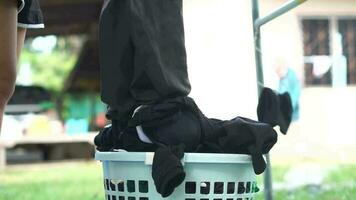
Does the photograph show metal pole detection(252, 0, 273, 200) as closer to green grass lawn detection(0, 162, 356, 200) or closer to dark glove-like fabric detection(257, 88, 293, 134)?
dark glove-like fabric detection(257, 88, 293, 134)

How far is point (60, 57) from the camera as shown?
73.9ft

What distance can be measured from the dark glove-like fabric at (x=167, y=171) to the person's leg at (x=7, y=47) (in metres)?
0.47

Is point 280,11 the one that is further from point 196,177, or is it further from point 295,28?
point 295,28

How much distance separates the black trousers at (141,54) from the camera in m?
1.29

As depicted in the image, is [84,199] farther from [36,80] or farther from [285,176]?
[36,80]

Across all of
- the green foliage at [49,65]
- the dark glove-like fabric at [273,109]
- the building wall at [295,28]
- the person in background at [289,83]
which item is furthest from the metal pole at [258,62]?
the green foliage at [49,65]

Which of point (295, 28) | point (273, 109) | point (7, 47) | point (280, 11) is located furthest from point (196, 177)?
point (295, 28)

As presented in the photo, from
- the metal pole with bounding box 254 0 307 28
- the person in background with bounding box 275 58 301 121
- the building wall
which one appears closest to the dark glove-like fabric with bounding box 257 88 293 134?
the metal pole with bounding box 254 0 307 28

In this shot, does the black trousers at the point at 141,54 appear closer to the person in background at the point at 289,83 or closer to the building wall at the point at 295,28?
the person in background at the point at 289,83

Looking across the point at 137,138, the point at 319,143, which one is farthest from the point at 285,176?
the point at 319,143

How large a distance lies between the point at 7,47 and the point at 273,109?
0.67 m

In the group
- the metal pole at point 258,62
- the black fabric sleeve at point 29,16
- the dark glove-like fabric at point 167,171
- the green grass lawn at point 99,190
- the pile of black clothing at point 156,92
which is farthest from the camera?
the green grass lawn at point 99,190

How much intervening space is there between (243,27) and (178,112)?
9.33 feet

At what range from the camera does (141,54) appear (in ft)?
4.23
